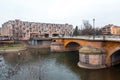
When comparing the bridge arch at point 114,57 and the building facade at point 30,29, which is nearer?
the bridge arch at point 114,57

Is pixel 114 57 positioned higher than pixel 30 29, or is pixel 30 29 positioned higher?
pixel 30 29

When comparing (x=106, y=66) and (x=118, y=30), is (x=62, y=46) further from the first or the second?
(x=118, y=30)

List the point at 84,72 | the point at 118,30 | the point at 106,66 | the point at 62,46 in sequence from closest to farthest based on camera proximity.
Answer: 1. the point at 84,72
2. the point at 106,66
3. the point at 62,46
4. the point at 118,30

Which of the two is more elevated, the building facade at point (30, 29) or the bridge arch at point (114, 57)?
the building facade at point (30, 29)

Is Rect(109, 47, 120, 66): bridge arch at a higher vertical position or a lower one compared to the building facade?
lower

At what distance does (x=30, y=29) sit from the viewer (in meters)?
120

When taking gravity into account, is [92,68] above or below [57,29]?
below

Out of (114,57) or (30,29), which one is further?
(30,29)

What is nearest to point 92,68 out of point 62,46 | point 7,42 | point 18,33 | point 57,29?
point 62,46

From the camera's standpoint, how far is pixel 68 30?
13812cm

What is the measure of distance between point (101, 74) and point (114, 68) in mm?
4965

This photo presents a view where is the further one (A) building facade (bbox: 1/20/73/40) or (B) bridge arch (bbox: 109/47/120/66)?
(A) building facade (bbox: 1/20/73/40)

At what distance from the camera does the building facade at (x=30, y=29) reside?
114m

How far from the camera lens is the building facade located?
113688 mm
